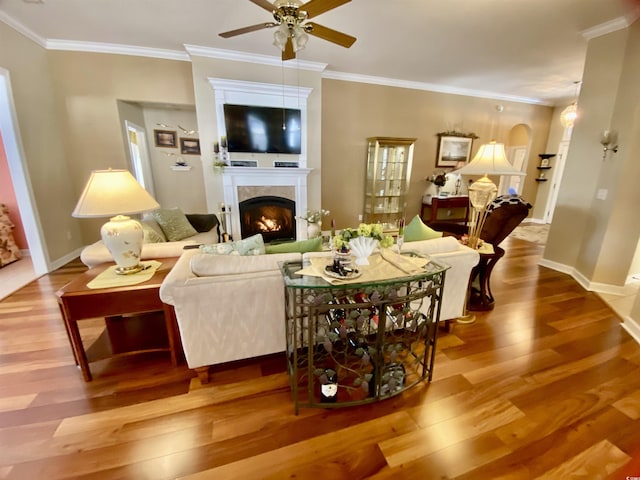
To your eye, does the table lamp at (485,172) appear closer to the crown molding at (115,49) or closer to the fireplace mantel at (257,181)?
the fireplace mantel at (257,181)

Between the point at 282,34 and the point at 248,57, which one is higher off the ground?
the point at 248,57

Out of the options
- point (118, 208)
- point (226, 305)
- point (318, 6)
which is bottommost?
point (226, 305)

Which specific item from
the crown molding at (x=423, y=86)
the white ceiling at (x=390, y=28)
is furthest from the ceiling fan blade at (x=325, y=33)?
the crown molding at (x=423, y=86)

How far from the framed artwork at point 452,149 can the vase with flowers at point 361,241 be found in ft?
15.7

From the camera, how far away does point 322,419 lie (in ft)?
5.08

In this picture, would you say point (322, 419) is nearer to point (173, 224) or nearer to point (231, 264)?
point (231, 264)

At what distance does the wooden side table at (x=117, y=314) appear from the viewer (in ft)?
5.40

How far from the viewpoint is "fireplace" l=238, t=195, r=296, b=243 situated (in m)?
4.34

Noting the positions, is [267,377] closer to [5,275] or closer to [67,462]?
[67,462]

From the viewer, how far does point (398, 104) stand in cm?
511

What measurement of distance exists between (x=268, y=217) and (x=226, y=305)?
9.79 ft

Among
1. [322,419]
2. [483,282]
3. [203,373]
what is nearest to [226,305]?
[203,373]

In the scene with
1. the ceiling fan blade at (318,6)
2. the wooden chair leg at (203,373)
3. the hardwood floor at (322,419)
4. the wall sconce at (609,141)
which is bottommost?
the hardwood floor at (322,419)

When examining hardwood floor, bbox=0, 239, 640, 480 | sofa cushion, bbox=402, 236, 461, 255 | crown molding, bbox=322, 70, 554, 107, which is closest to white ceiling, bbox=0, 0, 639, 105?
crown molding, bbox=322, 70, 554, 107
